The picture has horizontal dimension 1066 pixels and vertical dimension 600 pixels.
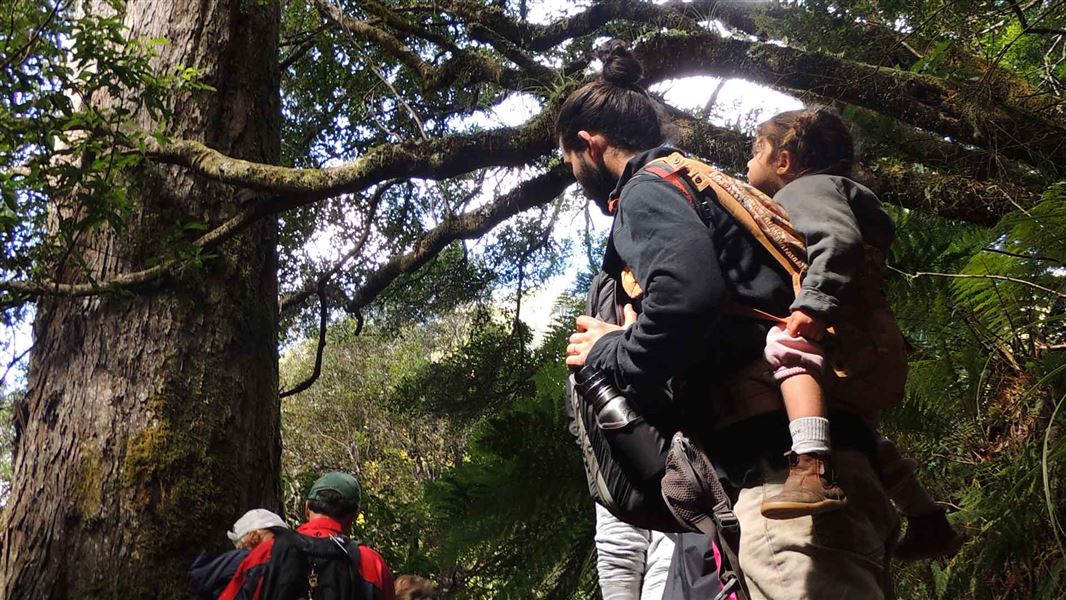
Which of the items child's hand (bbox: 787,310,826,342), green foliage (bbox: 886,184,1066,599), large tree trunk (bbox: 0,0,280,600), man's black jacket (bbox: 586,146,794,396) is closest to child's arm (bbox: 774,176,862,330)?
child's hand (bbox: 787,310,826,342)

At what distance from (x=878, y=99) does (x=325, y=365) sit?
1941 cm

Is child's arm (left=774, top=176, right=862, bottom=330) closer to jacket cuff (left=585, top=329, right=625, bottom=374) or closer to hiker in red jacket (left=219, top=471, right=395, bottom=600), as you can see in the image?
jacket cuff (left=585, top=329, right=625, bottom=374)

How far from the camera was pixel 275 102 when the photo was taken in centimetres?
490

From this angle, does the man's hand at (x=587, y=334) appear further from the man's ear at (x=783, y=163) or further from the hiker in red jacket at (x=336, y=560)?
the hiker in red jacket at (x=336, y=560)

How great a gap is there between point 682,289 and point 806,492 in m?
0.43

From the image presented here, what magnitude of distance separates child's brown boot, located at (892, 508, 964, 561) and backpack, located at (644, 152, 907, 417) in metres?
0.36

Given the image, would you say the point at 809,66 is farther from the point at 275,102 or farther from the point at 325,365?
the point at 325,365

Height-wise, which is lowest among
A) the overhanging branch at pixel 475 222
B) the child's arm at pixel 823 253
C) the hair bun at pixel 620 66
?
the child's arm at pixel 823 253

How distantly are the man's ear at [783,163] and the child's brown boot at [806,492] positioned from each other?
2.43ft

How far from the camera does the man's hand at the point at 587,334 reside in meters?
1.94

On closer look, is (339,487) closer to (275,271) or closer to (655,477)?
(275,271)

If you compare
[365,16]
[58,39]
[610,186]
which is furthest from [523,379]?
[610,186]

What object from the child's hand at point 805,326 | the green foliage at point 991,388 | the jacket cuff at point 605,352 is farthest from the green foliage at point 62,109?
the green foliage at point 991,388

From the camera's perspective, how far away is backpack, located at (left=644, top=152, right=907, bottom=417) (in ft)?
5.75
